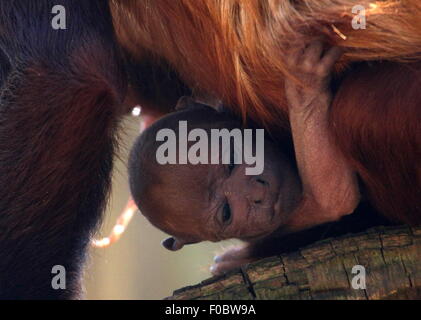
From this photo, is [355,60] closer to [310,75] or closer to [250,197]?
[310,75]

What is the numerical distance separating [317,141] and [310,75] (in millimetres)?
159

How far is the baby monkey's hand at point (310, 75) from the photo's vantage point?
5.92 ft

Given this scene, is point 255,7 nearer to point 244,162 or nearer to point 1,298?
point 244,162

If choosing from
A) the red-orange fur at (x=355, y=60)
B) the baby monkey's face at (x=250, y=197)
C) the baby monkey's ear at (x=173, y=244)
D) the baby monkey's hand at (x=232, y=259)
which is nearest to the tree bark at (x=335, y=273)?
the red-orange fur at (x=355, y=60)

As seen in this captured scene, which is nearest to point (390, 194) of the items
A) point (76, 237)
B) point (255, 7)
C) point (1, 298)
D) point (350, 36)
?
point (350, 36)

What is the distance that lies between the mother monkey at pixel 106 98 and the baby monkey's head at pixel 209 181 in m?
0.10

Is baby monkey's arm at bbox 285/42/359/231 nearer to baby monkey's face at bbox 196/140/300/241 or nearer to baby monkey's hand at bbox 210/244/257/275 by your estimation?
baby monkey's face at bbox 196/140/300/241

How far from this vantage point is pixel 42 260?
200cm

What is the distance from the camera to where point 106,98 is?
1.95m

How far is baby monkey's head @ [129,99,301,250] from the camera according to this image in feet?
6.61

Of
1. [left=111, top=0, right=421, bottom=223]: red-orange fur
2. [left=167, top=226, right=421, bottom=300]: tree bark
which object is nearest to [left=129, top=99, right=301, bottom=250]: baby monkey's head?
[left=111, top=0, right=421, bottom=223]: red-orange fur

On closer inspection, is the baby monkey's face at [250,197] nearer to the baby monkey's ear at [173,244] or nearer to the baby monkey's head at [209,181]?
the baby monkey's head at [209,181]

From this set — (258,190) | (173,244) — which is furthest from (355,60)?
(173,244)

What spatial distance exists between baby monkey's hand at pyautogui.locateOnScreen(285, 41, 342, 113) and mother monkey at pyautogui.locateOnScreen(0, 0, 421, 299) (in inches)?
1.1
